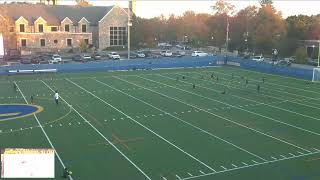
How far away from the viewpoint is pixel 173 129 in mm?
24422

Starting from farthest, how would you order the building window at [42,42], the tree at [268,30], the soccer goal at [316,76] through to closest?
the building window at [42,42], the tree at [268,30], the soccer goal at [316,76]

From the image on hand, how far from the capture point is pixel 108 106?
3084cm

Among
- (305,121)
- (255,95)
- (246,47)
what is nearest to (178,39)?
(246,47)

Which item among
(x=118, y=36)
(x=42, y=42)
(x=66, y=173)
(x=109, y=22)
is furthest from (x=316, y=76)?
(x=42, y=42)

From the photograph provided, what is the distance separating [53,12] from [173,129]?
65.1 meters

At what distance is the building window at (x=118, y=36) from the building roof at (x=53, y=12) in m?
3.96

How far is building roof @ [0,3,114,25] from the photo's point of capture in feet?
262

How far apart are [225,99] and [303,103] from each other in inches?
238

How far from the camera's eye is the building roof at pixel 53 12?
79.7m

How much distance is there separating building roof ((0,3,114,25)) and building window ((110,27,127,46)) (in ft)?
13.0

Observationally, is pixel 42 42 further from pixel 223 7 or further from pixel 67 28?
pixel 223 7

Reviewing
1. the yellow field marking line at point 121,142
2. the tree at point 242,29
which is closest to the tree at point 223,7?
the tree at point 242,29

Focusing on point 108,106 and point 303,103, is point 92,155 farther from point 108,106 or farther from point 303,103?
point 303,103

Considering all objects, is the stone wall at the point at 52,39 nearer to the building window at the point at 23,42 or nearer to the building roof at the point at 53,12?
the building window at the point at 23,42
